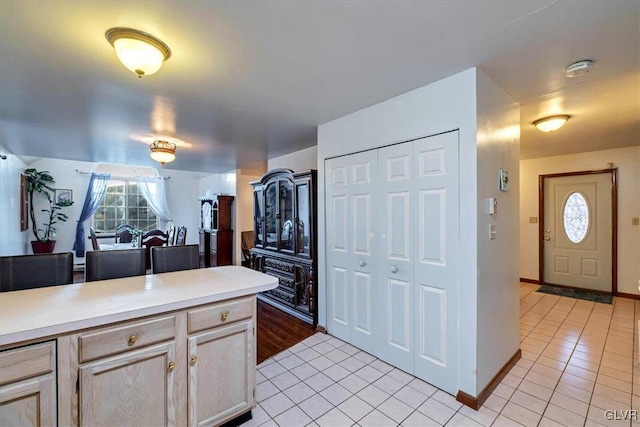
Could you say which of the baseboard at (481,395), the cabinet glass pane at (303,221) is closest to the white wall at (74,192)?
the cabinet glass pane at (303,221)

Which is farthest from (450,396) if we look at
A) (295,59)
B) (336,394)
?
(295,59)

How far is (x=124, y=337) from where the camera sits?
1345mm

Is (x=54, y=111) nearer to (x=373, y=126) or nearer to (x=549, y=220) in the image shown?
(x=373, y=126)

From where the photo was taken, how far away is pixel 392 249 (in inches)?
99.4

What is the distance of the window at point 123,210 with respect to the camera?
7.06 metres

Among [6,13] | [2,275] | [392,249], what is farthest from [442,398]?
[6,13]

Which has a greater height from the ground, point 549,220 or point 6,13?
point 6,13

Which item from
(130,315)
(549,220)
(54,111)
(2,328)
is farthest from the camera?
(549,220)

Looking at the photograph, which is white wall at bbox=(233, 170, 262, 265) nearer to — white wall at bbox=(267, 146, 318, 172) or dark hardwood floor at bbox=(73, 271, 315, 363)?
white wall at bbox=(267, 146, 318, 172)

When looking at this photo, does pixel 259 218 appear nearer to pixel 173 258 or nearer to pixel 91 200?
pixel 173 258

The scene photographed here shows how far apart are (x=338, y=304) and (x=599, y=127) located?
3.87 meters

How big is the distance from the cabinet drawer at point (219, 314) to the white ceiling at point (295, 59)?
63.4 inches

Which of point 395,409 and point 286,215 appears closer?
point 395,409

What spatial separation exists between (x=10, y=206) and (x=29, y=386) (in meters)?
5.39
